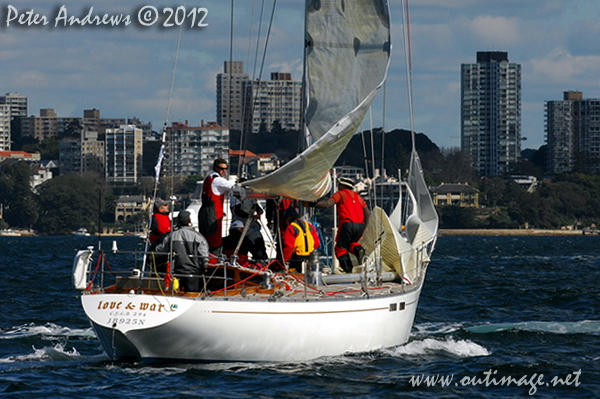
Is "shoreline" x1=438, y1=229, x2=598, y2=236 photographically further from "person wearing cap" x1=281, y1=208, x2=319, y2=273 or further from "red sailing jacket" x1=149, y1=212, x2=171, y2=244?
"person wearing cap" x1=281, y1=208, x2=319, y2=273

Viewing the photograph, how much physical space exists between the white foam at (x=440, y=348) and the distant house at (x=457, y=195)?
13178cm

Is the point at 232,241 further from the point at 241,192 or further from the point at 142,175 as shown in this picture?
the point at 142,175

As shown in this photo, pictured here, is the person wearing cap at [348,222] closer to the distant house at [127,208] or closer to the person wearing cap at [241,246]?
the person wearing cap at [241,246]

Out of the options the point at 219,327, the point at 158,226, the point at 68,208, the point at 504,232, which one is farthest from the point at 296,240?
the point at 504,232

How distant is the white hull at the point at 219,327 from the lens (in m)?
11.2

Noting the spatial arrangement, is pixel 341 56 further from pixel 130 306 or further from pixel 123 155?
pixel 123 155

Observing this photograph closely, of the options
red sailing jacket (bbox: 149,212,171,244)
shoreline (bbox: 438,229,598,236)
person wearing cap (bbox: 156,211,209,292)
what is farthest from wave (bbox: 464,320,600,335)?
shoreline (bbox: 438,229,598,236)

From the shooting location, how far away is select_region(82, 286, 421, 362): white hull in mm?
11219

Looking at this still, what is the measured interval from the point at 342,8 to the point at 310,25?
526mm

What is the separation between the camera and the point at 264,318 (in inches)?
452

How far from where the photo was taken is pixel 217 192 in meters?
12.5

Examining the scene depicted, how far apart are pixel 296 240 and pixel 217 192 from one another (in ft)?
4.78

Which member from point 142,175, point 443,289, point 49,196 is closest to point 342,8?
point 443,289

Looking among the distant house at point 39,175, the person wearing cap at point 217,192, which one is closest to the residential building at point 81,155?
the distant house at point 39,175
